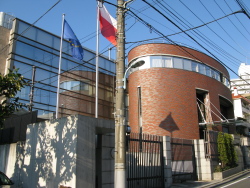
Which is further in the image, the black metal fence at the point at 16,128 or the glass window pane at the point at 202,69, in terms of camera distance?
the glass window pane at the point at 202,69


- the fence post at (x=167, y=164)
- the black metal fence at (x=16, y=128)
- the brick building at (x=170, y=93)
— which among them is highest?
the brick building at (x=170, y=93)

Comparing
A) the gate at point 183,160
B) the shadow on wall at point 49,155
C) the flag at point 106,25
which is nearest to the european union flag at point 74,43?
the flag at point 106,25

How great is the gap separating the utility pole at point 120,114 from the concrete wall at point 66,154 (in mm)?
2250

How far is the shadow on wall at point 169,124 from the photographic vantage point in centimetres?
2438

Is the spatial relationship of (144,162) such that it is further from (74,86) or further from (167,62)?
(74,86)

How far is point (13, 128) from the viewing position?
50.0 feet

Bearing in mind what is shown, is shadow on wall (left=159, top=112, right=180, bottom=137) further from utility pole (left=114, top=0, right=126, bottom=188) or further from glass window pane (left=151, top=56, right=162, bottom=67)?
utility pole (left=114, top=0, right=126, bottom=188)

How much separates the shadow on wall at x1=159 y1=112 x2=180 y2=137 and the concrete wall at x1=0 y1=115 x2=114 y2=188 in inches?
538

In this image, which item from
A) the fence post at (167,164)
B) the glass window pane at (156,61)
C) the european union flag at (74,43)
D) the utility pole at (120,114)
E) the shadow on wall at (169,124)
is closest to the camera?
the utility pole at (120,114)

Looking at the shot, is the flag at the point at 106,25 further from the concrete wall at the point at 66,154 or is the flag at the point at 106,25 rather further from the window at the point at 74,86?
the window at the point at 74,86

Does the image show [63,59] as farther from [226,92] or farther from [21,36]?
[226,92]

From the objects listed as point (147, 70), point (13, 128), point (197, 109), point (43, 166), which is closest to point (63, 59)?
point (147, 70)

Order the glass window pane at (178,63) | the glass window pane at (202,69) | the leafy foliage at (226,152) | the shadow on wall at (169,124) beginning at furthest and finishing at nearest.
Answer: the glass window pane at (202,69), the glass window pane at (178,63), the shadow on wall at (169,124), the leafy foliage at (226,152)

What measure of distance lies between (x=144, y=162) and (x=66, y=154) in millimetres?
4213
